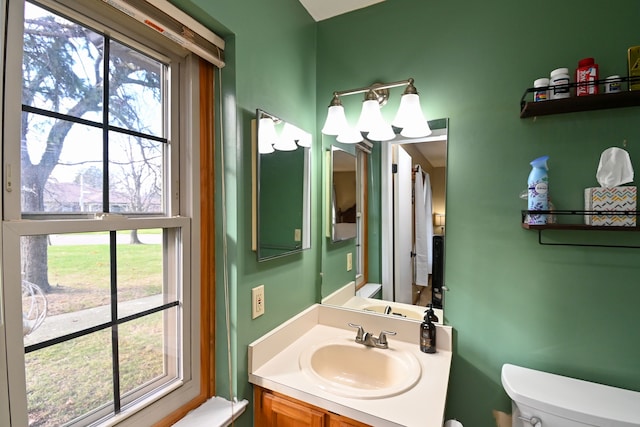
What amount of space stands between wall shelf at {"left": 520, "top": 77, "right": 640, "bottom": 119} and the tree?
1.45 m

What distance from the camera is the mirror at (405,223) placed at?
4.44ft

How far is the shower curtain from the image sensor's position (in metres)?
1.39

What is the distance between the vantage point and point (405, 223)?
57.8 inches

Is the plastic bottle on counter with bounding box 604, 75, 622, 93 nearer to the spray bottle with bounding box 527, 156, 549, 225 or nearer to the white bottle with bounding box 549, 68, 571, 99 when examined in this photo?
the white bottle with bounding box 549, 68, 571, 99

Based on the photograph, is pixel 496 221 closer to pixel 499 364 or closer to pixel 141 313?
pixel 499 364

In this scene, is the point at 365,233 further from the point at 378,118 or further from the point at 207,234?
the point at 207,234

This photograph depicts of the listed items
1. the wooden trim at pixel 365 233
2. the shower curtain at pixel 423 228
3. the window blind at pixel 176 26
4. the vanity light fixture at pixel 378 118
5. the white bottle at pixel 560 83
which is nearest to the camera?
the window blind at pixel 176 26

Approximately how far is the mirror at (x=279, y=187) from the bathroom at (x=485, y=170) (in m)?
0.05

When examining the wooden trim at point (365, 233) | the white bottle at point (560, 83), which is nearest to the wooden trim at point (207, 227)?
the wooden trim at point (365, 233)

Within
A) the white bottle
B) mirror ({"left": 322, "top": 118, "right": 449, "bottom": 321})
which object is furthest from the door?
the white bottle

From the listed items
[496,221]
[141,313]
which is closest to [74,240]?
[141,313]

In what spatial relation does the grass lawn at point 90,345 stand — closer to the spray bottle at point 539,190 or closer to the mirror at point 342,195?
the mirror at point 342,195

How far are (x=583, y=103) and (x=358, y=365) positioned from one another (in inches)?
54.4

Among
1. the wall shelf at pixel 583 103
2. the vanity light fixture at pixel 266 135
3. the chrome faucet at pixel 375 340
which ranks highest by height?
the wall shelf at pixel 583 103
